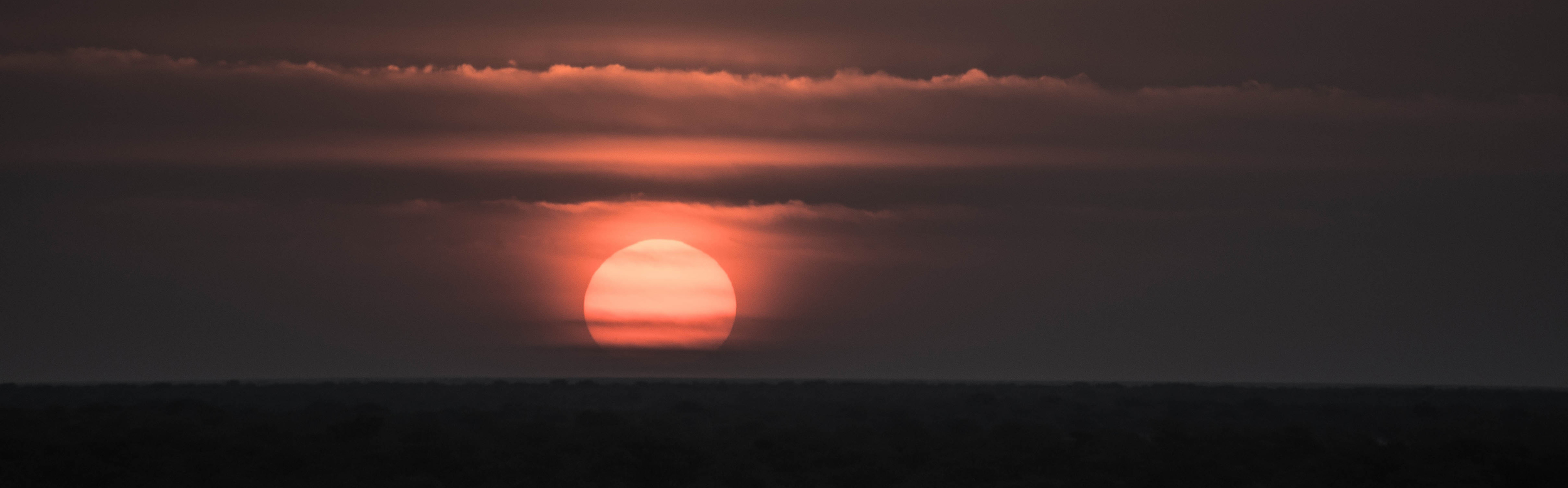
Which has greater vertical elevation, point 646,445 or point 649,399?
point 649,399

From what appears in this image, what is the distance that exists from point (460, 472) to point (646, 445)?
213 inches

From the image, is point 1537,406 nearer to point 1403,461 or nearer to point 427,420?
point 1403,461

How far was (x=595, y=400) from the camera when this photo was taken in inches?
2933

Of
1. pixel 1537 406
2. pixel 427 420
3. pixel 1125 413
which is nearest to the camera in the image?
pixel 427 420

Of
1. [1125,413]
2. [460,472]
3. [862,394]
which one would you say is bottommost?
[460,472]

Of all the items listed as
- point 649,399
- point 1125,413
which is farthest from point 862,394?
point 1125,413

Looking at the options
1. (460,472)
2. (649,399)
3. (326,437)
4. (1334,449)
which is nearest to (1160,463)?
(1334,449)

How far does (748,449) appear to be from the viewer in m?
40.1

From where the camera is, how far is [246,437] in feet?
132

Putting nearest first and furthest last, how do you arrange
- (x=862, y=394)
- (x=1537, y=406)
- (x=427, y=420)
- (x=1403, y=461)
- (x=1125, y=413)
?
(x=1403, y=461), (x=427, y=420), (x=1125, y=413), (x=1537, y=406), (x=862, y=394)

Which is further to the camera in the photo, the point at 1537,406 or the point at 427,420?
the point at 1537,406

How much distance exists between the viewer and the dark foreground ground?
3438 centimetres

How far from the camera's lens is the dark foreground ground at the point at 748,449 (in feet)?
113

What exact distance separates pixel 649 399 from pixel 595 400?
285 centimetres
